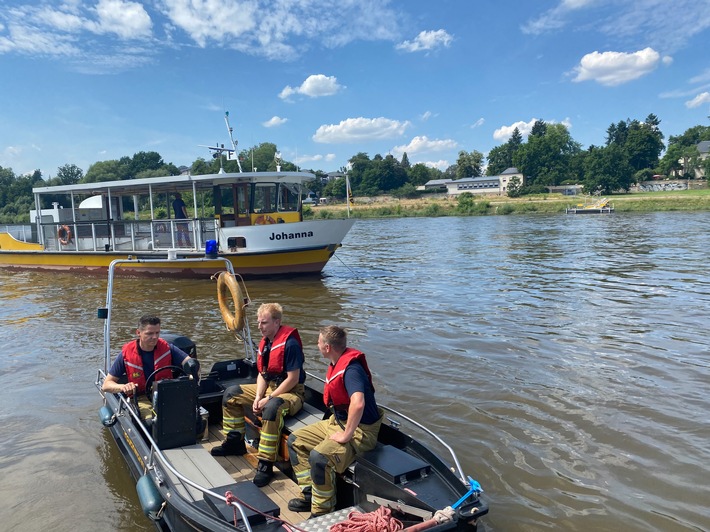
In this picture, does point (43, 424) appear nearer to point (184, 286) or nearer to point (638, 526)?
point (638, 526)

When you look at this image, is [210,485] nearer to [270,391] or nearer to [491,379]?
[270,391]

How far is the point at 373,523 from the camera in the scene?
3605 mm

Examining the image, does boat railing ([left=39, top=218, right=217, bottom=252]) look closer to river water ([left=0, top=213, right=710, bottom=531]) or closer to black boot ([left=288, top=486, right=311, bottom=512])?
→ river water ([left=0, top=213, right=710, bottom=531])

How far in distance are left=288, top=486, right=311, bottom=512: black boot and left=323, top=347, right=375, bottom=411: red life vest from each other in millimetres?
732

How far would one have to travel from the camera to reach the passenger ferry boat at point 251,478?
3738 millimetres

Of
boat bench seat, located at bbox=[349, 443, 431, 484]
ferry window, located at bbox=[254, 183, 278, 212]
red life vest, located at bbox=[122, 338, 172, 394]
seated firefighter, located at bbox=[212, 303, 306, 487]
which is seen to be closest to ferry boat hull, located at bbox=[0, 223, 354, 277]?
ferry window, located at bbox=[254, 183, 278, 212]

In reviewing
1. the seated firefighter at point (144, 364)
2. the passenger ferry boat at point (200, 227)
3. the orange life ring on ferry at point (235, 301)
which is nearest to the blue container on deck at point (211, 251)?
the orange life ring on ferry at point (235, 301)

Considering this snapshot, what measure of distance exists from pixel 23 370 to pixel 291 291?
8.09m

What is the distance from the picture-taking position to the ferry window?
18.6m

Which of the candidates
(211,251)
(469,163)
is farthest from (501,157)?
(211,251)

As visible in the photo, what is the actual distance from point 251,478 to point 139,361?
1.74 metres

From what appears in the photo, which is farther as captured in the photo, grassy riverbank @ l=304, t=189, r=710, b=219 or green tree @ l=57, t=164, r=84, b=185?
green tree @ l=57, t=164, r=84, b=185

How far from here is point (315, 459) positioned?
4207mm

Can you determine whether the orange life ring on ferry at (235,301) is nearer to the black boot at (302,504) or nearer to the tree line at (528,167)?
the black boot at (302,504)
